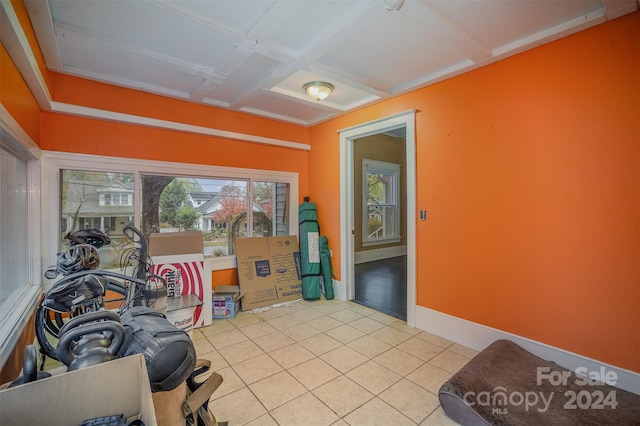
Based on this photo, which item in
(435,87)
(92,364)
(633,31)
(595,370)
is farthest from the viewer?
(435,87)

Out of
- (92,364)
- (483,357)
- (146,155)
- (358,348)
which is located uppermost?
(146,155)

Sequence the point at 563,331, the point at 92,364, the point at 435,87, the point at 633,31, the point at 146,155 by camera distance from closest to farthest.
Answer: the point at 92,364
the point at 633,31
the point at 563,331
the point at 435,87
the point at 146,155

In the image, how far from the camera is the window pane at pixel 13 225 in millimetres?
1971

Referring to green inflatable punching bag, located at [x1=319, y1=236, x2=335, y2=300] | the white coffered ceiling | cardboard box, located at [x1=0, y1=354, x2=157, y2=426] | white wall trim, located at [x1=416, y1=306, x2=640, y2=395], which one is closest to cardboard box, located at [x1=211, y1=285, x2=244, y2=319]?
green inflatable punching bag, located at [x1=319, y1=236, x2=335, y2=300]

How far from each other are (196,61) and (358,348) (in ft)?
10.2

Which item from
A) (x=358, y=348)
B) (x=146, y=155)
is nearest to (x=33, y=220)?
(x=146, y=155)

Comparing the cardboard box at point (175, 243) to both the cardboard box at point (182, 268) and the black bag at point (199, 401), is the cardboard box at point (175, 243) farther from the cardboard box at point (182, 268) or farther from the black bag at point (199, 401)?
the black bag at point (199, 401)

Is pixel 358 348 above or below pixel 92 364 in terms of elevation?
below

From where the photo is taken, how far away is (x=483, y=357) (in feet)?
7.01

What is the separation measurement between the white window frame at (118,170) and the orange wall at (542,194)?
93.4 inches

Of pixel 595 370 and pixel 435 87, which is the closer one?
pixel 595 370

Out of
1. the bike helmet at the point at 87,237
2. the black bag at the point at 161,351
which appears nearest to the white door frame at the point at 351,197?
the black bag at the point at 161,351

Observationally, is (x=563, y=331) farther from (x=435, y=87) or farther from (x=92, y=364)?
(x=92, y=364)

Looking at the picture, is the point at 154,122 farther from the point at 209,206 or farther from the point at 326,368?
the point at 326,368
